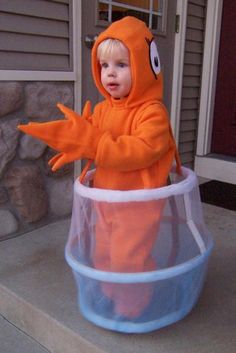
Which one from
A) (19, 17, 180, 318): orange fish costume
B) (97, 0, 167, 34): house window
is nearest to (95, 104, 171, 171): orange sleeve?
(19, 17, 180, 318): orange fish costume

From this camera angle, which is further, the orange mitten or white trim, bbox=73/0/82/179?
white trim, bbox=73/0/82/179

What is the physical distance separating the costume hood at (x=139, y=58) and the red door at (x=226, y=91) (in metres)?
1.64

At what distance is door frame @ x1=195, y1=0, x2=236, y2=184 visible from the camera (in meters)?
2.77

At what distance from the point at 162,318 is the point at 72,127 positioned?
722mm

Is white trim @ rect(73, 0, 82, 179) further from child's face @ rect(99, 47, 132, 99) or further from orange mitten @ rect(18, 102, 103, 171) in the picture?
orange mitten @ rect(18, 102, 103, 171)

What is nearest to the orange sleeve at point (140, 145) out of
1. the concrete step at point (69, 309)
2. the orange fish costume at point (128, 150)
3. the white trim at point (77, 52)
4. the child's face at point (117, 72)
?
the orange fish costume at point (128, 150)

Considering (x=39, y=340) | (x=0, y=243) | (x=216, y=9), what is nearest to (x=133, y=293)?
(x=39, y=340)

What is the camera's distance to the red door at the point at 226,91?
274cm

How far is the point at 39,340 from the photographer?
1.52 m

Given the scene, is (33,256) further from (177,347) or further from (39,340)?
(177,347)

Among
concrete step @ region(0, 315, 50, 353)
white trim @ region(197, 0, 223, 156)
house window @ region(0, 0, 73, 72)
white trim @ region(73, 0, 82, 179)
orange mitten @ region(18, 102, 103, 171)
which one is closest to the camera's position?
orange mitten @ region(18, 102, 103, 171)

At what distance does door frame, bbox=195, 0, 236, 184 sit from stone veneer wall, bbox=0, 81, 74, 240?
114cm

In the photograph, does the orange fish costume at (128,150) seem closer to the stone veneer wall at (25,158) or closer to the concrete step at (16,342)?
the concrete step at (16,342)

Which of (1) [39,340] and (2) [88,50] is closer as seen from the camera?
(1) [39,340]
